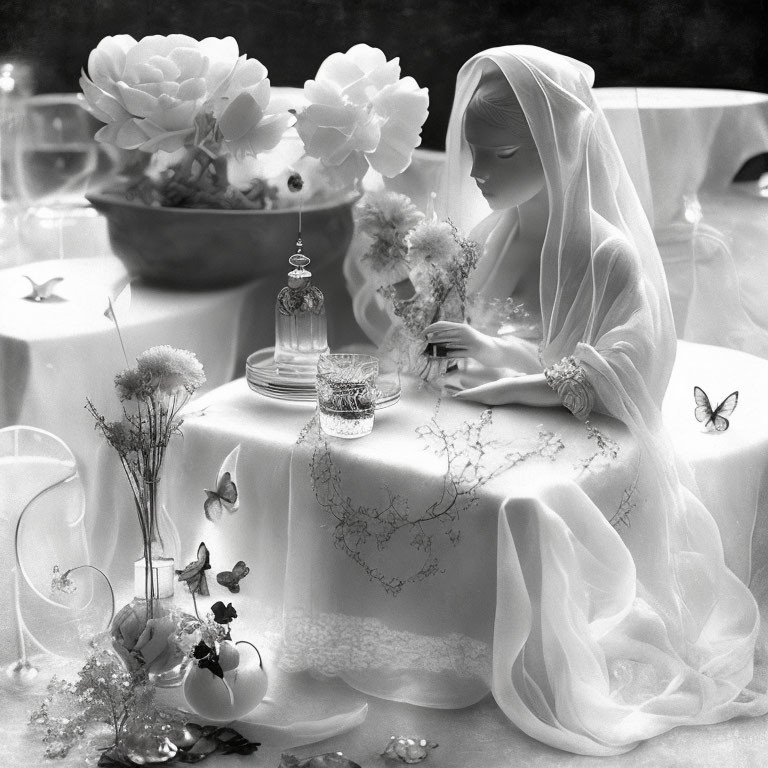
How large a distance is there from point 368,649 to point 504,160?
1192 mm

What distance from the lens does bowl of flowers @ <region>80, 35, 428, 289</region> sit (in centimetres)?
292

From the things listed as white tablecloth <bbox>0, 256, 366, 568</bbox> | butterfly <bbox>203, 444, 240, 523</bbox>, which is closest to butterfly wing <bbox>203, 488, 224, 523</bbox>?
butterfly <bbox>203, 444, 240, 523</bbox>

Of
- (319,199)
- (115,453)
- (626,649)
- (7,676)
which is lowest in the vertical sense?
(7,676)

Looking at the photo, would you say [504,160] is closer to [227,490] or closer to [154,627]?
[227,490]

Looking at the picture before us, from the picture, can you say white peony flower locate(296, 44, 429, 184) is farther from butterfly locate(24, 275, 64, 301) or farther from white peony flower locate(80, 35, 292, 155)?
butterfly locate(24, 275, 64, 301)

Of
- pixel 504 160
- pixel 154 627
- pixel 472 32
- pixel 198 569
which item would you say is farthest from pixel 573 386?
pixel 472 32

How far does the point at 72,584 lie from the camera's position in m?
2.74

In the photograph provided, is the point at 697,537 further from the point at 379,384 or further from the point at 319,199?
the point at 319,199

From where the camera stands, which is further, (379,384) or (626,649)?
(379,384)

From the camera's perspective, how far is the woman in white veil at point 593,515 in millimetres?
2422

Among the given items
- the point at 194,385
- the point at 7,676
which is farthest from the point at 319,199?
the point at 7,676

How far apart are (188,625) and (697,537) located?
46.7 inches

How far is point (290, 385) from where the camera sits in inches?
110

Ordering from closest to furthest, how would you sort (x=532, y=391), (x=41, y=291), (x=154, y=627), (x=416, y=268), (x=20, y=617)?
(x=154, y=627)
(x=532, y=391)
(x=20, y=617)
(x=416, y=268)
(x=41, y=291)
